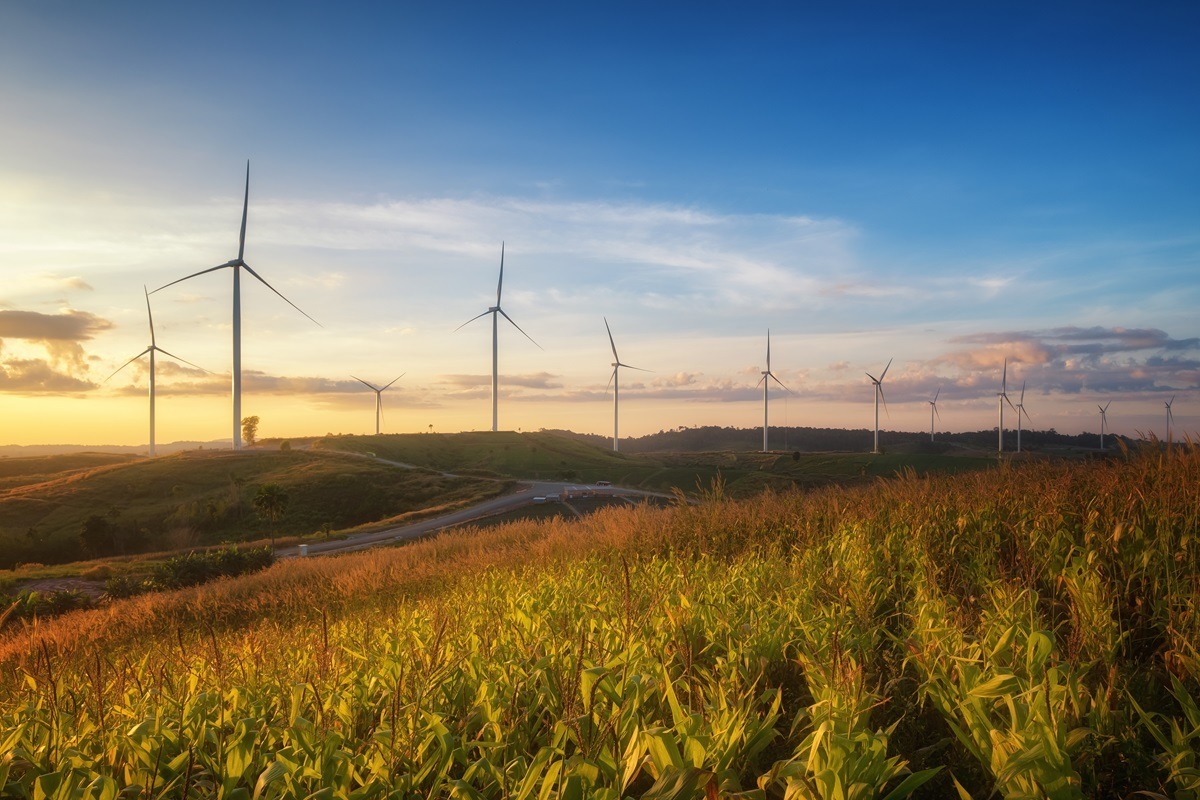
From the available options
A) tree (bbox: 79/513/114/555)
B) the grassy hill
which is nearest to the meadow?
the grassy hill

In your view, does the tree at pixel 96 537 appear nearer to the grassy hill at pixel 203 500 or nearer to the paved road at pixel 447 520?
the grassy hill at pixel 203 500

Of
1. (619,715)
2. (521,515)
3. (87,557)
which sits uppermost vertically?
(619,715)

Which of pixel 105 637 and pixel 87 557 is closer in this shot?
pixel 105 637

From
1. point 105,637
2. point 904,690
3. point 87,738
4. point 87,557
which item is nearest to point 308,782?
point 87,738

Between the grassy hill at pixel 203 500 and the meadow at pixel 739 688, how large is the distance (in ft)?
220

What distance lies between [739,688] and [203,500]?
3681 inches

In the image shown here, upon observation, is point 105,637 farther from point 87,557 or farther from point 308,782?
point 87,557

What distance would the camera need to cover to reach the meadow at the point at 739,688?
286 cm

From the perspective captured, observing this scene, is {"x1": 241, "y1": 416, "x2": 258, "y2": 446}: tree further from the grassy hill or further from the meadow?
the meadow

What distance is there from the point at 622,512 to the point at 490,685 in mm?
11772

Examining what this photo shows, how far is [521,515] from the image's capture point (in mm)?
58688

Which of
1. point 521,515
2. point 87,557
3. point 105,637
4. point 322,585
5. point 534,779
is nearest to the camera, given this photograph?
point 534,779

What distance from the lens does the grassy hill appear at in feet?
241

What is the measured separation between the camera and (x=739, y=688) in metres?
3.48
